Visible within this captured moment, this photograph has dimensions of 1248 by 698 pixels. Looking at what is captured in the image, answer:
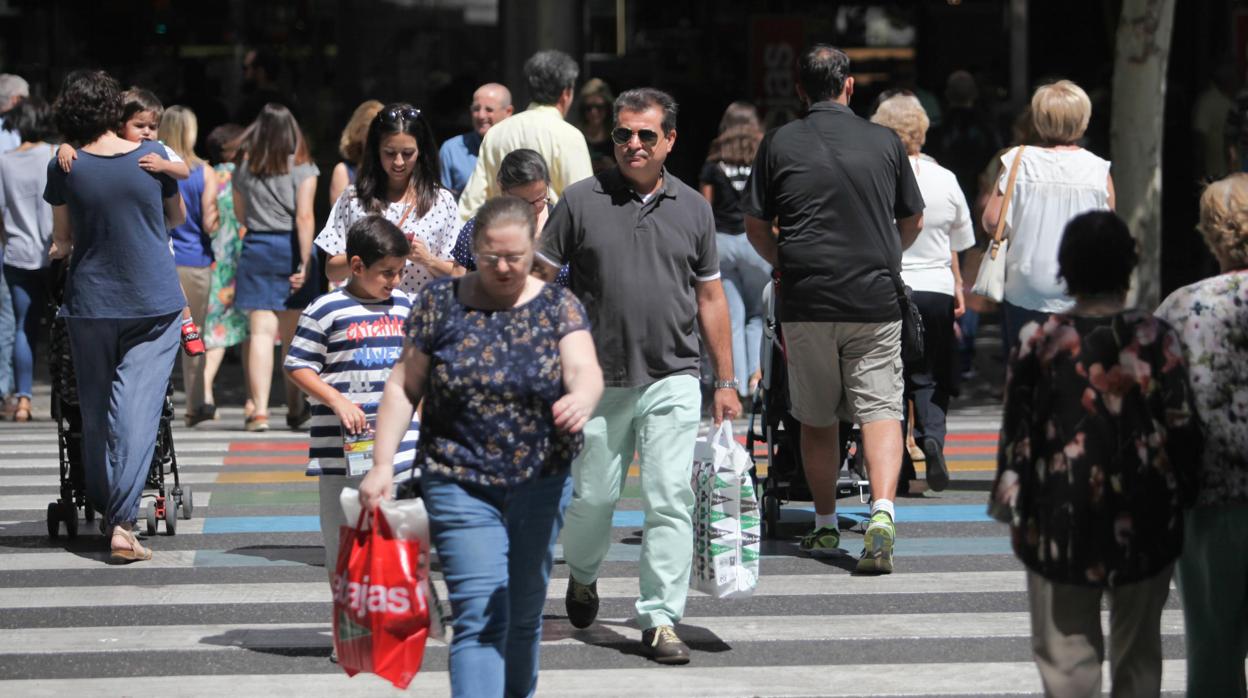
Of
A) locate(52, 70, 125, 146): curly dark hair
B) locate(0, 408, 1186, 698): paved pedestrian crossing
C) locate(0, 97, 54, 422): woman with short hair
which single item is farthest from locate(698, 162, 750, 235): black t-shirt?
locate(52, 70, 125, 146): curly dark hair

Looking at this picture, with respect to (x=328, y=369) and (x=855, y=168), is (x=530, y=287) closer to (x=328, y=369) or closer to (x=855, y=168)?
(x=328, y=369)

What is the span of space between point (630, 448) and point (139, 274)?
246cm

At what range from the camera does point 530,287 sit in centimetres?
538

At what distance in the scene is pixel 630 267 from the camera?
6.60 meters

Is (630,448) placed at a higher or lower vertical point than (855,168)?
lower

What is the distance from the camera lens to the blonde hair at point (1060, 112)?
8.70 metres

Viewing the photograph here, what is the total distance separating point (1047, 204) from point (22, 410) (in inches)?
276

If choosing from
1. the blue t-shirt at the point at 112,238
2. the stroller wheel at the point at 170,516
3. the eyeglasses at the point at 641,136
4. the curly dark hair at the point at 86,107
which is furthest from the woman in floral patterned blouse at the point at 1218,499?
the stroller wheel at the point at 170,516

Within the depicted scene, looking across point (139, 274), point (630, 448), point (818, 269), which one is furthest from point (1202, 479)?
point (139, 274)

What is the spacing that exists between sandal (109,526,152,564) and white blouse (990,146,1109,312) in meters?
4.00

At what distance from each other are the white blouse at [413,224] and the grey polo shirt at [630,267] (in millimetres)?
1229

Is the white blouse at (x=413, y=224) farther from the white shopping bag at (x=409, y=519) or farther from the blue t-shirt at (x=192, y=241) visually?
the blue t-shirt at (x=192, y=241)

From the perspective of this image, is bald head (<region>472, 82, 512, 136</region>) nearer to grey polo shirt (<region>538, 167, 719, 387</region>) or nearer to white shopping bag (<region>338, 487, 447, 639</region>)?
grey polo shirt (<region>538, 167, 719, 387</region>)

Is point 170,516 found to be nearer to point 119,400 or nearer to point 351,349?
point 119,400
